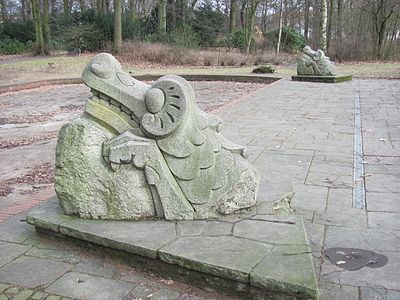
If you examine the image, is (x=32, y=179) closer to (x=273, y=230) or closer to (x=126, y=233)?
(x=126, y=233)

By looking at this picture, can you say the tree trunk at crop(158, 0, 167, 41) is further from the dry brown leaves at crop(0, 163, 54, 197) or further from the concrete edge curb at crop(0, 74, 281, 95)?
the dry brown leaves at crop(0, 163, 54, 197)

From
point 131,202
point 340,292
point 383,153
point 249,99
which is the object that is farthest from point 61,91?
point 340,292

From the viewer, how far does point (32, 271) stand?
3.21 metres

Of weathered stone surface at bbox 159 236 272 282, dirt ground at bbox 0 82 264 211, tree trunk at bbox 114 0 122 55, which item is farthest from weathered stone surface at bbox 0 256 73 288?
tree trunk at bbox 114 0 122 55

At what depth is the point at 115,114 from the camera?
3.69 m

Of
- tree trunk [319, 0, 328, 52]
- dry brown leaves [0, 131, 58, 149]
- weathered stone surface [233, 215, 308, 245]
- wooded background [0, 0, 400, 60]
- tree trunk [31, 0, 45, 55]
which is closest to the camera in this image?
weathered stone surface [233, 215, 308, 245]

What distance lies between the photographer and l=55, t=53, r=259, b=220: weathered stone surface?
3479 mm

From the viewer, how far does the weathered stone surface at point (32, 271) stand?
3.09 metres

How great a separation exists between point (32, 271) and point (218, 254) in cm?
132

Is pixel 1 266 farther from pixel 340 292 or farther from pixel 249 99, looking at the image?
pixel 249 99

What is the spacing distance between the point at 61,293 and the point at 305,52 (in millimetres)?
15465

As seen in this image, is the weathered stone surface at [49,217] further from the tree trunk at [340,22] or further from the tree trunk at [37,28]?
the tree trunk at [340,22]

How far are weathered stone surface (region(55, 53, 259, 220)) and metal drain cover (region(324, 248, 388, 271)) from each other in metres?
0.76

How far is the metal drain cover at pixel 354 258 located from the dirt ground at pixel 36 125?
3.34 metres
